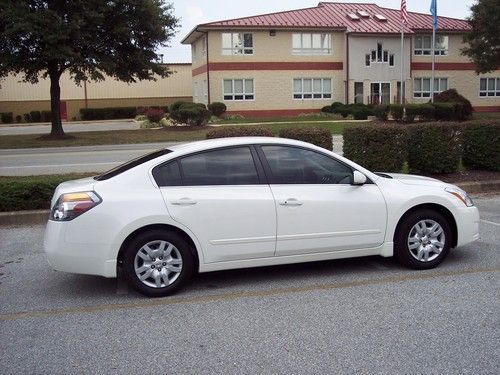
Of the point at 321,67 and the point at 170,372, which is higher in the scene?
the point at 321,67

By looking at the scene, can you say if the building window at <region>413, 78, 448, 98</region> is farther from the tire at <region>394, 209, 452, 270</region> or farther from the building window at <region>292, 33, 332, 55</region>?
the tire at <region>394, 209, 452, 270</region>

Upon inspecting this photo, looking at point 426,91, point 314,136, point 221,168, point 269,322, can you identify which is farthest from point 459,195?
point 426,91

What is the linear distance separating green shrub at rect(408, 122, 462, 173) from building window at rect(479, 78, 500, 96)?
3847 centimetres

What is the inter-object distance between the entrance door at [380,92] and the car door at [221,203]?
37874 millimetres

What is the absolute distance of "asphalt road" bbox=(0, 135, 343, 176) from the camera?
14.9 metres

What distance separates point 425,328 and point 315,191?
1745 mm

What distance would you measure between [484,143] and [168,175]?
7718 millimetres

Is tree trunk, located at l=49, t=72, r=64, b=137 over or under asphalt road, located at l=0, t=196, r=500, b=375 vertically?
over

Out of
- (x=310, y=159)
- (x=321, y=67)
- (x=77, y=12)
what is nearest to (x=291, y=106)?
(x=321, y=67)

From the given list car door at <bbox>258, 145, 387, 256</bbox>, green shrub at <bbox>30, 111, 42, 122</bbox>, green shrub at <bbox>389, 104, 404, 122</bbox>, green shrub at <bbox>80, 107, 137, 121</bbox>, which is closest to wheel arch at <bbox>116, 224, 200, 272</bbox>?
car door at <bbox>258, 145, 387, 256</bbox>

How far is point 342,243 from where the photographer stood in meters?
5.64

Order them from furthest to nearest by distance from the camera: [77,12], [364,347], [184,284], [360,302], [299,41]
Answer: [299,41] → [77,12] → [184,284] → [360,302] → [364,347]

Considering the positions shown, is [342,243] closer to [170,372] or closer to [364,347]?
[364,347]

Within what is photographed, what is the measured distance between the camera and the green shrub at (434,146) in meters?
10.5
